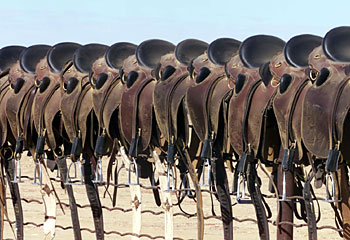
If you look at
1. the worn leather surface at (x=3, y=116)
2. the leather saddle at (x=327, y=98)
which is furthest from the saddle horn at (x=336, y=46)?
the worn leather surface at (x=3, y=116)

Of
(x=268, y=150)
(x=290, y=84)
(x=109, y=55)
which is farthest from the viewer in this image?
(x=109, y=55)

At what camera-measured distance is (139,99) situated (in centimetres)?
800

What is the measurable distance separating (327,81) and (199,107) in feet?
4.71

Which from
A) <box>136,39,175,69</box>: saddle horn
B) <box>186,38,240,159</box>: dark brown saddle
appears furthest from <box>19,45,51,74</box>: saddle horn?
<box>186,38,240,159</box>: dark brown saddle

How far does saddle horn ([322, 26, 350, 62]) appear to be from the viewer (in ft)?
20.6

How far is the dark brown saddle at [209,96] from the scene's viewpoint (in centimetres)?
732

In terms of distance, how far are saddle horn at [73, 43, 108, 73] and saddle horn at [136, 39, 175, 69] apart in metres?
0.76

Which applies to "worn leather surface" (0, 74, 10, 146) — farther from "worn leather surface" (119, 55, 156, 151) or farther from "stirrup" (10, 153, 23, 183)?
"worn leather surface" (119, 55, 156, 151)

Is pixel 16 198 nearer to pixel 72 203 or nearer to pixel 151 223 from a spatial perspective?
pixel 72 203

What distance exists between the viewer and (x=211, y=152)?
23.9 feet

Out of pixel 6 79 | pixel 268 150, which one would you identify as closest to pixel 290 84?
pixel 268 150

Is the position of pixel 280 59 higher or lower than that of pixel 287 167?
higher

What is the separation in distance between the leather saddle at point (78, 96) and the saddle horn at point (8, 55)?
4.33ft

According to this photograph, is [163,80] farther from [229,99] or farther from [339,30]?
[339,30]
